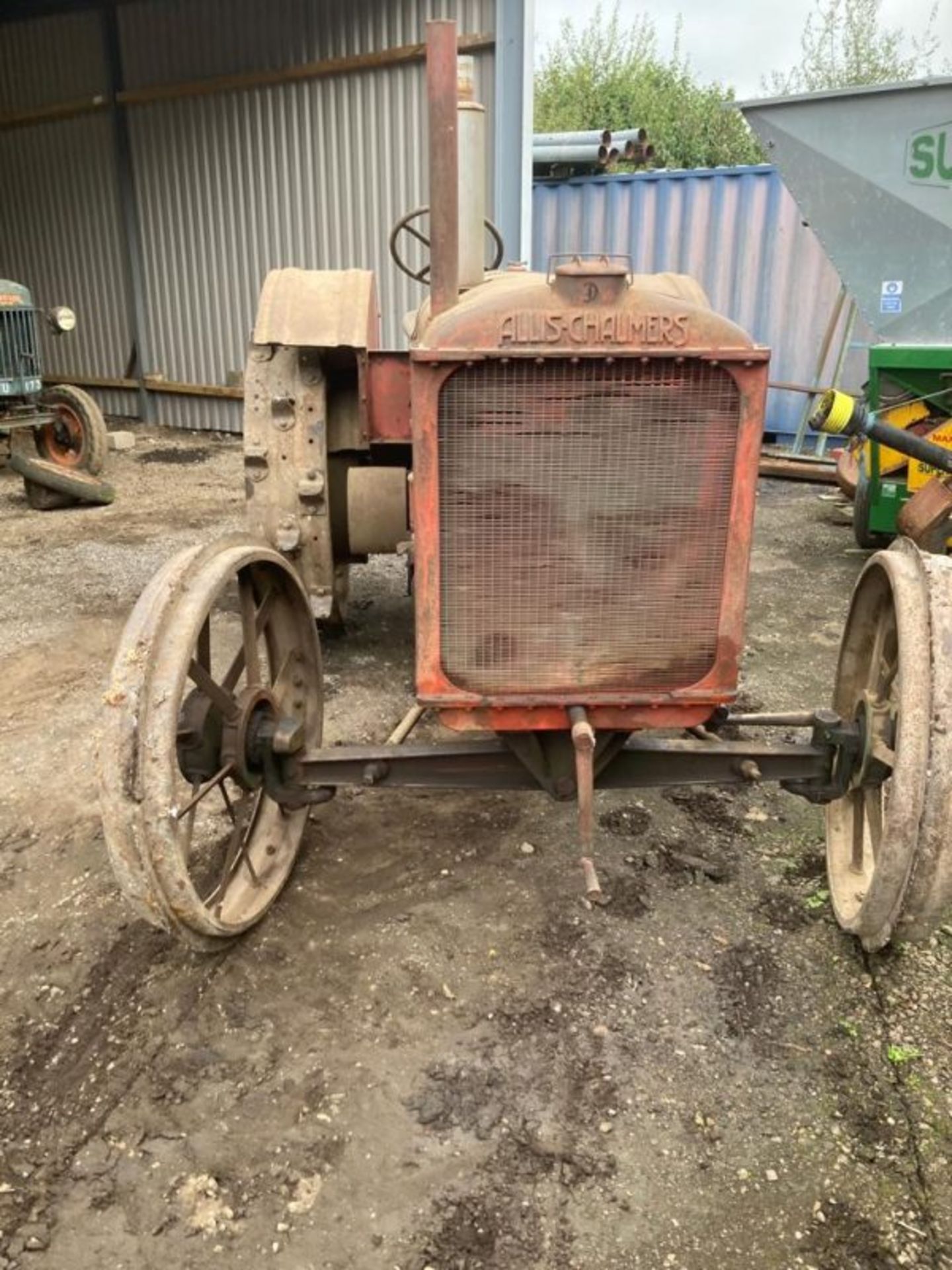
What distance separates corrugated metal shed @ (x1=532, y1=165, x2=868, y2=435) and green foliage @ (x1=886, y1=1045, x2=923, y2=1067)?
24.1 ft

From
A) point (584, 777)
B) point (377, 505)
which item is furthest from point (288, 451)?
point (584, 777)

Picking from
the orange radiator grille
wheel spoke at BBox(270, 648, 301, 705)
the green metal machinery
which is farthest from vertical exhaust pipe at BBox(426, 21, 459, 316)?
the green metal machinery

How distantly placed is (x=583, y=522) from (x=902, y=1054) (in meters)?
1.32

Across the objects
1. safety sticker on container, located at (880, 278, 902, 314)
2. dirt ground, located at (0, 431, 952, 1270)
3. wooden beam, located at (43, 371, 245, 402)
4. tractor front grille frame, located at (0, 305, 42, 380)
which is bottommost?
dirt ground, located at (0, 431, 952, 1270)

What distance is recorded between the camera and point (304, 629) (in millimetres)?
2975

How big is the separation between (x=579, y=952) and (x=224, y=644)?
2.53 m

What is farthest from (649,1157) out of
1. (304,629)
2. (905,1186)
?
(304,629)

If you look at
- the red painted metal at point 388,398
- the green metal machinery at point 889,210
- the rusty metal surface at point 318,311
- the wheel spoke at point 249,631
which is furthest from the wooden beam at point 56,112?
the wheel spoke at point 249,631

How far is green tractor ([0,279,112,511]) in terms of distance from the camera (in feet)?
23.8

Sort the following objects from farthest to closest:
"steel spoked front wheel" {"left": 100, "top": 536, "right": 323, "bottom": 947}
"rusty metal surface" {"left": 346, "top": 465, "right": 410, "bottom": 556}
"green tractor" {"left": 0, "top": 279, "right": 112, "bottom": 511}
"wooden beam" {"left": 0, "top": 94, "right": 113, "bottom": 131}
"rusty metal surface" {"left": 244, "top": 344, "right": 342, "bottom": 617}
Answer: "wooden beam" {"left": 0, "top": 94, "right": 113, "bottom": 131}, "green tractor" {"left": 0, "top": 279, "right": 112, "bottom": 511}, "rusty metal surface" {"left": 346, "top": 465, "right": 410, "bottom": 556}, "rusty metal surface" {"left": 244, "top": 344, "right": 342, "bottom": 617}, "steel spoked front wheel" {"left": 100, "top": 536, "right": 323, "bottom": 947}

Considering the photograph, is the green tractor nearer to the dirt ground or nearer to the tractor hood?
the dirt ground

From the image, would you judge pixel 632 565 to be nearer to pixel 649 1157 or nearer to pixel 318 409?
pixel 649 1157

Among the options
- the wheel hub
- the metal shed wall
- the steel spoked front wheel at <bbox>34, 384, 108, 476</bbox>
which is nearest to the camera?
the wheel hub

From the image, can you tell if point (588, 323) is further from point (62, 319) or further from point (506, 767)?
point (62, 319)
